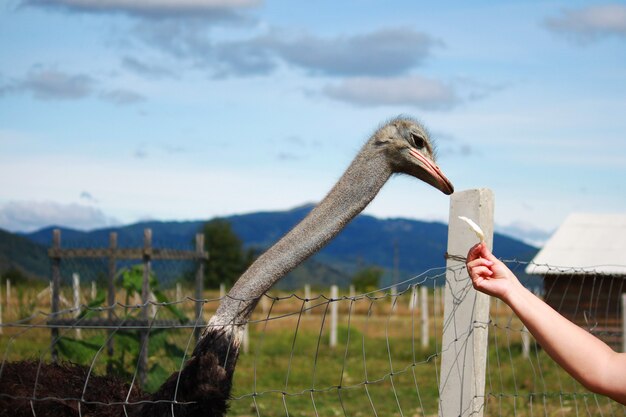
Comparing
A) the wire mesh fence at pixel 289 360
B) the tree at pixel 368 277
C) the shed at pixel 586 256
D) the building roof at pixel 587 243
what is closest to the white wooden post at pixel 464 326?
the wire mesh fence at pixel 289 360

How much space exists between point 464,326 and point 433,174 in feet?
3.08

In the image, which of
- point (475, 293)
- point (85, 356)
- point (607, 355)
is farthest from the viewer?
point (85, 356)

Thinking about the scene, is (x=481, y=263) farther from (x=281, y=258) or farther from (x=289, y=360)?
(x=289, y=360)

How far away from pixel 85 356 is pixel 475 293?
4.60 meters

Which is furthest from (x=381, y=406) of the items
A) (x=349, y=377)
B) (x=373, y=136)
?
(x=373, y=136)

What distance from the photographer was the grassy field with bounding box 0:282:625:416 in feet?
17.6

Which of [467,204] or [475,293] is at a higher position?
[467,204]

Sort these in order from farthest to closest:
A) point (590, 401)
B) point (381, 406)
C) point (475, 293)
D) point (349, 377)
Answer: point (349, 377) → point (381, 406) → point (590, 401) → point (475, 293)

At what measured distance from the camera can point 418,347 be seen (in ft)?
67.8

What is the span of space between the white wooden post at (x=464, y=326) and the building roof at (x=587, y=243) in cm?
1719

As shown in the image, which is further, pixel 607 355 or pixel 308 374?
pixel 308 374

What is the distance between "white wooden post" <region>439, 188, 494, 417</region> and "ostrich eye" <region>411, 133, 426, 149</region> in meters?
0.77

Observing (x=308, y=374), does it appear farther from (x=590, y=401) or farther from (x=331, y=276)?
(x=331, y=276)

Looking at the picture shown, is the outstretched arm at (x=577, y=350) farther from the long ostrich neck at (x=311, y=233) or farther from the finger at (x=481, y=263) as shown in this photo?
the long ostrich neck at (x=311, y=233)
